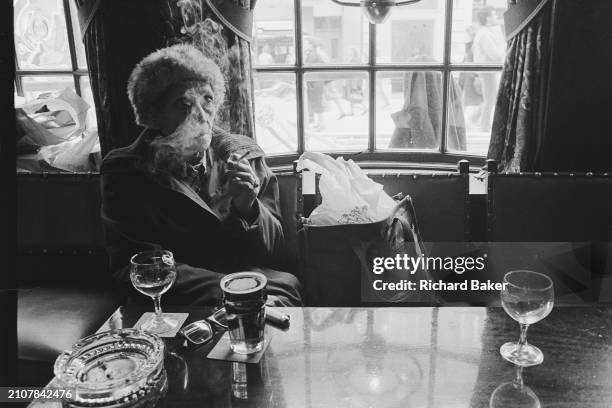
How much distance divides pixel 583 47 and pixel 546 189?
82 centimetres

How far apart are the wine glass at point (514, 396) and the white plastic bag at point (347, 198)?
1154 mm

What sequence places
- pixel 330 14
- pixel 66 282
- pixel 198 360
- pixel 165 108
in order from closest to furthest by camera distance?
pixel 198 360 < pixel 165 108 < pixel 66 282 < pixel 330 14

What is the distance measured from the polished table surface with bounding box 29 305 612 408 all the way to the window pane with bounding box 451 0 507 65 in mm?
1904

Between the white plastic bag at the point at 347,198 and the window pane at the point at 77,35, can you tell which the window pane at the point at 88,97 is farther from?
the white plastic bag at the point at 347,198

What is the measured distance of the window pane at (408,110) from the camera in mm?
3051

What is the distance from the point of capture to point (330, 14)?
2984mm

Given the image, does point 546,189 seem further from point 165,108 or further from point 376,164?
point 165,108

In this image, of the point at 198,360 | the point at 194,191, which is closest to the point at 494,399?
the point at 198,360

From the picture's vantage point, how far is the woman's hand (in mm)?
2215

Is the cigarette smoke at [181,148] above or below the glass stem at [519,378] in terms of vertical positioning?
above

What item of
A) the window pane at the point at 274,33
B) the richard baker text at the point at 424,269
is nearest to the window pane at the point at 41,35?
the window pane at the point at 274,33

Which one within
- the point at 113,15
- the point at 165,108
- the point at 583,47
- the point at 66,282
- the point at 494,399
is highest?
the point at 113,15

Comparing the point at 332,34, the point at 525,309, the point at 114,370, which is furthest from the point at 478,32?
the point at 114,370

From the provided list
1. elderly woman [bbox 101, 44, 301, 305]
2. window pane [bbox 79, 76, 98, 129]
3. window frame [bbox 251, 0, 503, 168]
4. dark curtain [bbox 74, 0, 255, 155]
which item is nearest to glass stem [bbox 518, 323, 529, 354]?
elderly woman [bbox 101, 44, 301, 305]
